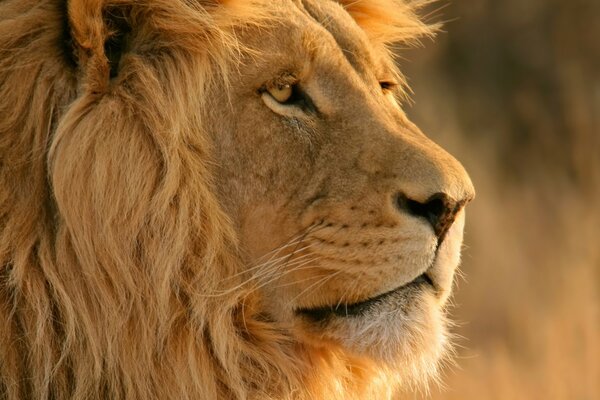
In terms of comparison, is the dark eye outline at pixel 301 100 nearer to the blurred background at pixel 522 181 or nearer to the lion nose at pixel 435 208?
the lion nose at pixel 435 208

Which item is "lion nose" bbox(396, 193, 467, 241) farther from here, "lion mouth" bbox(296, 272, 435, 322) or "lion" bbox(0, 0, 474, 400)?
"lion mouth" bbox(296, 272, 435, 322)

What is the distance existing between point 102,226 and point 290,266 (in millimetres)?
538

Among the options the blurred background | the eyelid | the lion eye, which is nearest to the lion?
the lion eye

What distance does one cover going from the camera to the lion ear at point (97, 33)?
319 cm

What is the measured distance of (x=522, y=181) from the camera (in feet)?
34.3

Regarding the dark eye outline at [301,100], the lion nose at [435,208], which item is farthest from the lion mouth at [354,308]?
the dark eye outline at [301,100]

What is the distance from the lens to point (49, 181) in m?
3.22

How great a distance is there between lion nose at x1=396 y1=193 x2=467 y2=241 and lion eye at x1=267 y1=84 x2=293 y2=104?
1.49ft

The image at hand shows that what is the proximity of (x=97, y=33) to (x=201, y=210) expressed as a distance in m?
0.56

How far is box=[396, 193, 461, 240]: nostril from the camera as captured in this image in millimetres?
3182

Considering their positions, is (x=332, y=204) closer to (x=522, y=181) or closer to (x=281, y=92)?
(x=281, y=92)

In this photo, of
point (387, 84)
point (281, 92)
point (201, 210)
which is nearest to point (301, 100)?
point (281, 92)

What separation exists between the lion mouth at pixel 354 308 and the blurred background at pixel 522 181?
130 cm

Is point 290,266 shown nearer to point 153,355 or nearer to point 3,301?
point 153,355
